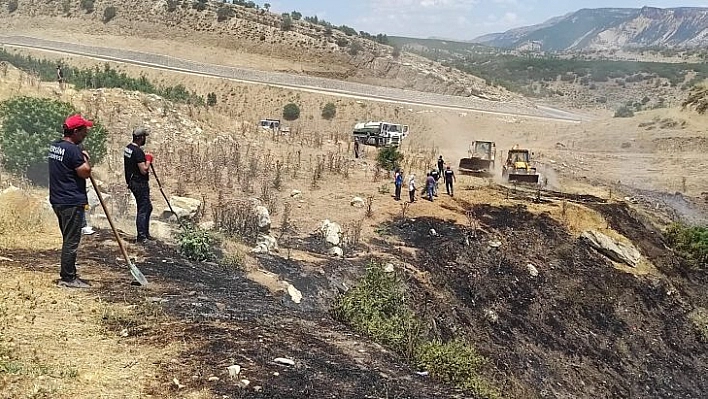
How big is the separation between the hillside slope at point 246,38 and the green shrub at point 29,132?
34465mm

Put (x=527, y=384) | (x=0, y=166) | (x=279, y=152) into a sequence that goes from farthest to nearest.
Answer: (x=279, y=152) < (x=0, y=166) < (x=527, y=384)

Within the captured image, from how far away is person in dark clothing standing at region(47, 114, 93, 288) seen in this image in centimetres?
644

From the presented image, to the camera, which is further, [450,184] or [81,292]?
[450,184]

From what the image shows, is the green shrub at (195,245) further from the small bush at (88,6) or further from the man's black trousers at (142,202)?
the small bush at (88,6)

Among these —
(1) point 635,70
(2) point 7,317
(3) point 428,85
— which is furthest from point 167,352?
(1) point 635,70

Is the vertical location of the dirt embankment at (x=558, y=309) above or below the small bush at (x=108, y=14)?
below

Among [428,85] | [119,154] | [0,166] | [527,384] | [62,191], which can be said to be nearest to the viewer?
[62,191]

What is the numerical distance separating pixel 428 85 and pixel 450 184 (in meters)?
31.7

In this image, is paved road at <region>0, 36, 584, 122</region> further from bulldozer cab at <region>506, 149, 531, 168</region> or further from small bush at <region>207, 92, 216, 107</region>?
bulldozer cab at <region>506, 149, 531, 168</region>

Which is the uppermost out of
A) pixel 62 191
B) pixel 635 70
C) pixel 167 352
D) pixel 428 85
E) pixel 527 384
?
pixel 635 70

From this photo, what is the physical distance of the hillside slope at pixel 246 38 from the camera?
49.1 metres

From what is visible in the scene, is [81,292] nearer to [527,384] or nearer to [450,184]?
[527,384]

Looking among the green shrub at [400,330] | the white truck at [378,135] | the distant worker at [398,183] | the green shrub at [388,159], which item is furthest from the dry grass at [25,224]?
the white truck at [378,135]

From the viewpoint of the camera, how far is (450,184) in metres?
19.2
